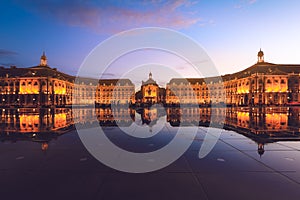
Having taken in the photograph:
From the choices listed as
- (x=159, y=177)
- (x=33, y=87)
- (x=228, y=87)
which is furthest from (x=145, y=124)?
(x=228, y=87)

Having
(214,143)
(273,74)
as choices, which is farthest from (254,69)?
(214,143)

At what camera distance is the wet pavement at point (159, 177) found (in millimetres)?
3398

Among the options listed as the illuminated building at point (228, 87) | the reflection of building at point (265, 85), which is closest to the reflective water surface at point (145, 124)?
the illuminated building at point (228, 87)

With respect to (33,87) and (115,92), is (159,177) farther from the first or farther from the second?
(115,92)

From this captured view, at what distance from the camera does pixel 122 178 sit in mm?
4090

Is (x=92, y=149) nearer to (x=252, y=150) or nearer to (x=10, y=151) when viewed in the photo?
(x=10, y=151)

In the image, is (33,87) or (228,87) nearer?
(33,87)

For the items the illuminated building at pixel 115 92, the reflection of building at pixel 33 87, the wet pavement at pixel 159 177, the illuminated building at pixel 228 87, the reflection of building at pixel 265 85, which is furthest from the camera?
the illuminated building at pixel 115 92

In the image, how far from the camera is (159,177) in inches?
164

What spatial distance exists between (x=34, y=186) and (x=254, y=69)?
106780 mm

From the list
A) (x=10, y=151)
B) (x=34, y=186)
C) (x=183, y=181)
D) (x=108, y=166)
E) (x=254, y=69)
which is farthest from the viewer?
(x=254, y=69)

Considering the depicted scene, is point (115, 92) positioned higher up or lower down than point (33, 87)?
lower down

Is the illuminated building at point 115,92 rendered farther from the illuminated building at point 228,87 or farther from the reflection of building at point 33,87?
the reflection of building at point 33,87

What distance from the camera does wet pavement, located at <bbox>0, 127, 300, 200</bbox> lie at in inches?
134
